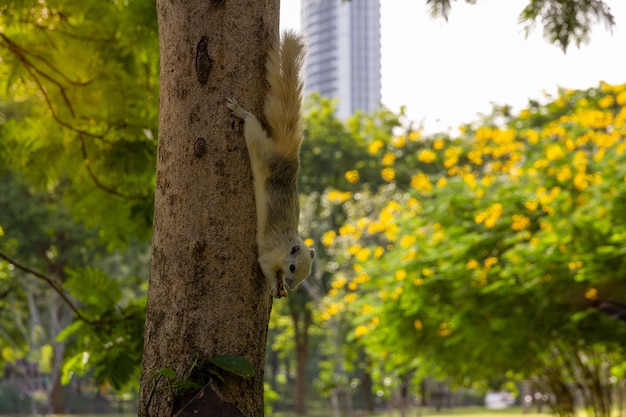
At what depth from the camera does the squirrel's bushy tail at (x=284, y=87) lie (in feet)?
Result: 8.63

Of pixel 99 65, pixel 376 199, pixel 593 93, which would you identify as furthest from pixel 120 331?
pixel 376 199

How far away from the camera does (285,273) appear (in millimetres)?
2596

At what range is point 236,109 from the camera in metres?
2.53

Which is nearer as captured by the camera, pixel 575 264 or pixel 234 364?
pixel 234 364

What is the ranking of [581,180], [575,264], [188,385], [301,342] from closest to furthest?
[188,385] < [575,264] < [581,180] < [301,342]

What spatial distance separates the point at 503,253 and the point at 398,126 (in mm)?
15691

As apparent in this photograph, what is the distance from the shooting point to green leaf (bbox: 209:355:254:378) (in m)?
2.31

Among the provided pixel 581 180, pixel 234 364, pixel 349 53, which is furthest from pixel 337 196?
pixel 349 53

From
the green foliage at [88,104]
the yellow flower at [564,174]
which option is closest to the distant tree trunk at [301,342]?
the yellow flower at [564,174]

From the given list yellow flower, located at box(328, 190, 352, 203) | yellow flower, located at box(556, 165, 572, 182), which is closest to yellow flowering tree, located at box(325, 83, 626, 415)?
yellow flower, located at box(556, 165, 572, 182)

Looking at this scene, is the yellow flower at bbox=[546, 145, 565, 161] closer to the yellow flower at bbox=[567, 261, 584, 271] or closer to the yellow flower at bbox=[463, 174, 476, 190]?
the yellow flower at bbox=[463, 174, 476, 190]

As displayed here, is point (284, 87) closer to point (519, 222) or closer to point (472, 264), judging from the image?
point (472, 264)

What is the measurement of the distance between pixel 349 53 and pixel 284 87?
7151cm

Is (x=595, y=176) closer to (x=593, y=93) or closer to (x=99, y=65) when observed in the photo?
(x=99, y=65)
